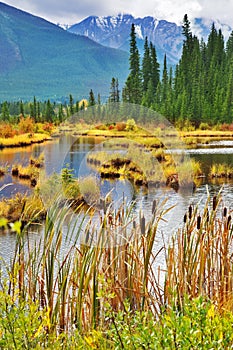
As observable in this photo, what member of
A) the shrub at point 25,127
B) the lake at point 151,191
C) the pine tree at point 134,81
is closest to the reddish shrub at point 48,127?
the shrub at point 25,127

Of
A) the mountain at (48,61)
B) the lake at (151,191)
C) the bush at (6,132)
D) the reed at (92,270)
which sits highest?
the mountain at (48,61)

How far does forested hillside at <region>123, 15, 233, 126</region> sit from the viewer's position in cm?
3406

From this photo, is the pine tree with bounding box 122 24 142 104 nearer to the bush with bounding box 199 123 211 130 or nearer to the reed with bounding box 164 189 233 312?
the bush with bounding box 199 123 211 130

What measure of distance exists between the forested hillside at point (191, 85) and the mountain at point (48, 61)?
76836 millimetres

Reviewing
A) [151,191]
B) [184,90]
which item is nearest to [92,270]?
[151,191]

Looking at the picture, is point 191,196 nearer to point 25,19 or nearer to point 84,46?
point 84,46

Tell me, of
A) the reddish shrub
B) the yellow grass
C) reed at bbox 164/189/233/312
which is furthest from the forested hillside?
reed at bbox 164/189/233/312

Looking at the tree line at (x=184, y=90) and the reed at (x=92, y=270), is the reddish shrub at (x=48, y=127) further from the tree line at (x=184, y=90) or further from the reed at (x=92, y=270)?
the reed at (x=92, y=270)

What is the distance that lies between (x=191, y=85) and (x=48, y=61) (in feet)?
449

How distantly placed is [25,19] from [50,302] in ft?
653

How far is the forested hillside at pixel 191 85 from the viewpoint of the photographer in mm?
34062

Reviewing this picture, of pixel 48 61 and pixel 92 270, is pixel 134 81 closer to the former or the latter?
pixel 92 270

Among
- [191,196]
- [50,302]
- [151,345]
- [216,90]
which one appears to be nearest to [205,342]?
[151,345]

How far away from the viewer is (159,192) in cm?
1121
